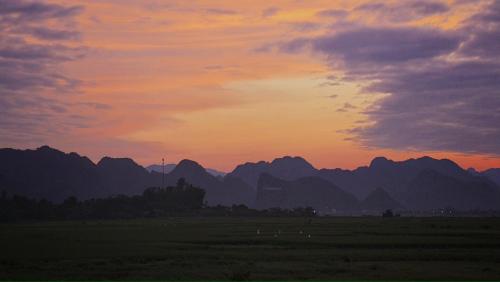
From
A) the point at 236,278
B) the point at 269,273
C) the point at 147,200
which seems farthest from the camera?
the point at 147,200

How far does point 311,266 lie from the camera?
33.4m

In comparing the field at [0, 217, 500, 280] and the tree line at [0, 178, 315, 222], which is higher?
the tree line at [0, 178, 315, 222]

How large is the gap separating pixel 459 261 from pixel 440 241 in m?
16.4

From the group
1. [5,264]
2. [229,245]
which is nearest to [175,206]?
[229,245]

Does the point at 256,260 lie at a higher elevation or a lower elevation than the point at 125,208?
lower

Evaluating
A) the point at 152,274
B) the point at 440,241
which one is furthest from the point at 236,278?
the point at 440,241

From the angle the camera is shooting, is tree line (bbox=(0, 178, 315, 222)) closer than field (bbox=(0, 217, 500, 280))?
No

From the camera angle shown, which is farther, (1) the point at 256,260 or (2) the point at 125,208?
(2) the point at 125,208

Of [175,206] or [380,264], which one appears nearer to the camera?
[380,264]

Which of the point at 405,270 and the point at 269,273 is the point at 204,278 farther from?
the point at 405,270

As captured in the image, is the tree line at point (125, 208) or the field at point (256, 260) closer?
the field at point (256, 260)

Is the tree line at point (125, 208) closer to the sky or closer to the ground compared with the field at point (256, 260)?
closer to the sky

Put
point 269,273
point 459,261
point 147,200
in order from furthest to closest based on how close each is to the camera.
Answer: point 147,200 → point 459,261 → point 269,273

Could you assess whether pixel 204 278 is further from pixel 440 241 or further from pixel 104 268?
pixel 440 241
